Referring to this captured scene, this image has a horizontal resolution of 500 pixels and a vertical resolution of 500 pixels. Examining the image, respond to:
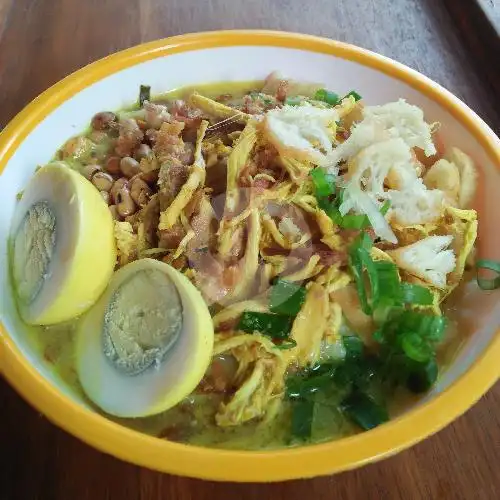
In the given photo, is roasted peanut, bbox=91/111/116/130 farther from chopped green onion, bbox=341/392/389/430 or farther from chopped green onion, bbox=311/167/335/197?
chopped green onion, bbox=341/392/389/430

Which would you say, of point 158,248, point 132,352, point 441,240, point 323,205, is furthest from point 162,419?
point 441,240

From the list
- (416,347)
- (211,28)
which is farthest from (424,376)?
(211,28)

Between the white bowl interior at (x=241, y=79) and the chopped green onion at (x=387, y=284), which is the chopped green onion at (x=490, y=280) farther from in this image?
the chopped green onion at (x=387, y=284)

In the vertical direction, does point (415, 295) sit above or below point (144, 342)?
above

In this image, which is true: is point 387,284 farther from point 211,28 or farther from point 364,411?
point 211,28

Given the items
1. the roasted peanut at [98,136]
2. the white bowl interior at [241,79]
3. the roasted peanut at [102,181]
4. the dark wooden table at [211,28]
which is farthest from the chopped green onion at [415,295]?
the roasted peanut at [98,136]

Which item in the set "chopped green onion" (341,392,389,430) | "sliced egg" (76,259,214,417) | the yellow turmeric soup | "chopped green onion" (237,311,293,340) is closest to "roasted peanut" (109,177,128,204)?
the yellow turmeric soup
